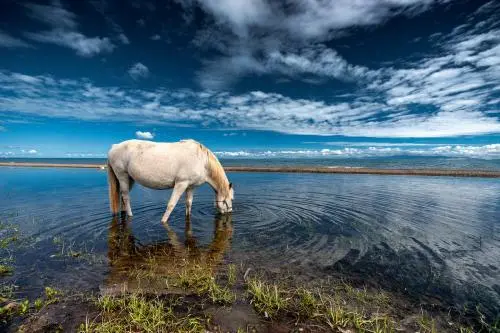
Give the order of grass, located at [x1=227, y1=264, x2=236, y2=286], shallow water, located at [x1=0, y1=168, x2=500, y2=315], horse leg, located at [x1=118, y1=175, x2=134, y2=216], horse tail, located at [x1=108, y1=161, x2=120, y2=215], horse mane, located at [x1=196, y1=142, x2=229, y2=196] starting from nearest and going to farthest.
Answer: grass, located at [x1=227, y1=264, x2=236, y2=286]
shallow water, located at [x1=0, y1=168, x2=500, y2=315]
horse mane, located at [x1=196, y1=142, x2=229, y2=196]
horse leg, located at [x1=118, y1=175, x2=134, y2=216]
horse tail, located at [x1=108, y1=161, x2=120, y2=215]

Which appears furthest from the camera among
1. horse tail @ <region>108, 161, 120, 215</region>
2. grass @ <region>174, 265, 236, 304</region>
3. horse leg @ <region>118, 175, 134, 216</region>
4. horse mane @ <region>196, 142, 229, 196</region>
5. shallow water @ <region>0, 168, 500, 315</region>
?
horse tail @ <region>108, 161, 120, 215</region>

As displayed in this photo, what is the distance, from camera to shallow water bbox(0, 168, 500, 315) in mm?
4805

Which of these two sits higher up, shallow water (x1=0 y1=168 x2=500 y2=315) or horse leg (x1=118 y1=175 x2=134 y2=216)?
horse leg (x1=118 y1=175 x2=134 y2=216)

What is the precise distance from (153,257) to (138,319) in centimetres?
277

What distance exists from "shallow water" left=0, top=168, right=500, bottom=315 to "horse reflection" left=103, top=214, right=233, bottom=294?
7 cm

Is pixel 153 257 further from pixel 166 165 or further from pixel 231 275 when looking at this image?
pixel 166 165

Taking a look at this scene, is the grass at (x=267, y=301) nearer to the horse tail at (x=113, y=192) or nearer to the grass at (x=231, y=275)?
the grass at (x=231, y=275)

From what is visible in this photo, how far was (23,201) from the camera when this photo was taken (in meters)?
12.3

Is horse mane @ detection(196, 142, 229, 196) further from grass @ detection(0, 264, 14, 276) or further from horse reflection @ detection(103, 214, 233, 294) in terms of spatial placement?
grass @ detection(0, 264, 14, 276)

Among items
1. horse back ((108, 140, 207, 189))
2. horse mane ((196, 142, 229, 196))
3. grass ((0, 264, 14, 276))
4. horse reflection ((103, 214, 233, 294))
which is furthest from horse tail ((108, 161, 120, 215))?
grass ((0, 264, 14, 276))

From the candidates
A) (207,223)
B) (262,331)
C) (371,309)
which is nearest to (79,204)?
(207,223)

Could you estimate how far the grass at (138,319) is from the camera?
3072 mm

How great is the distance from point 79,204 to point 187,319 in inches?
427

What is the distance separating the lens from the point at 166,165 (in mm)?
8383
